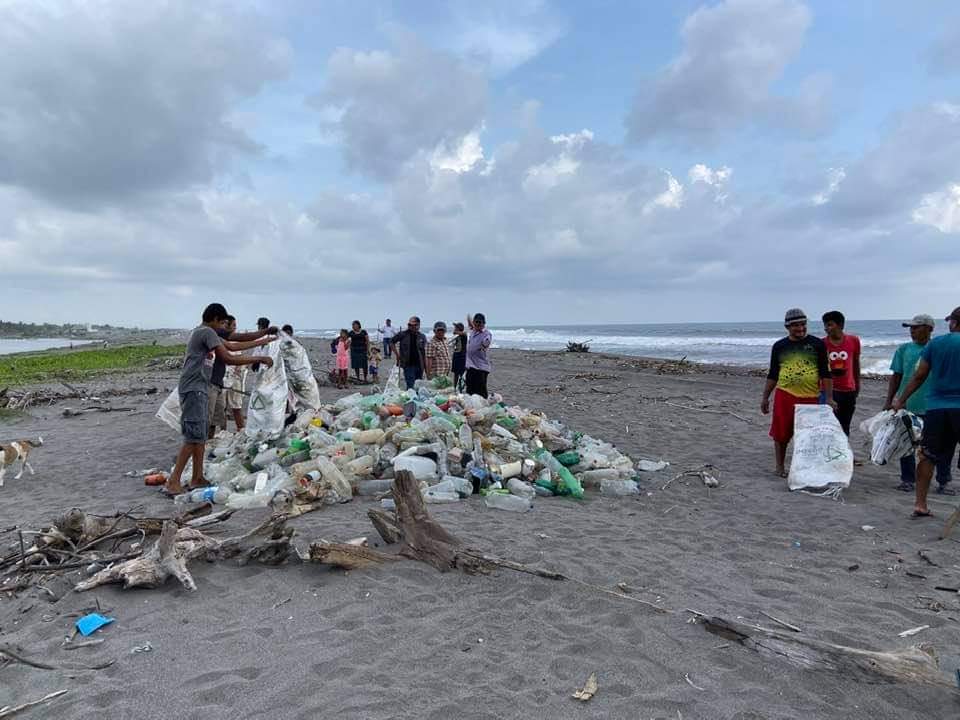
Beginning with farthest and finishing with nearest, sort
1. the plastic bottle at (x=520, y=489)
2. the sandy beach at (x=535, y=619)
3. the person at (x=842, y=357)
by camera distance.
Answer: the person at (x=842, y=357) < the plastic bottle at (x=520, y=489) < the sandy beach at (x=535, y=619)

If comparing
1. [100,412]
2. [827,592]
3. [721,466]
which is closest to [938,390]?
[827,592]

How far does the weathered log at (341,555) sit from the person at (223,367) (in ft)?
9.98

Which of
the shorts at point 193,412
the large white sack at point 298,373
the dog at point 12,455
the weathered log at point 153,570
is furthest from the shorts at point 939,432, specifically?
the dog at point 12,455

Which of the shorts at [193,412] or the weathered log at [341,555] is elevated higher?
the shorts at [193,412]

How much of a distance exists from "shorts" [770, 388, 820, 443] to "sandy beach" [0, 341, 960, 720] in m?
0.77

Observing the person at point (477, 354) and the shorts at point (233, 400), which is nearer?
the shorts at point (233, 400)

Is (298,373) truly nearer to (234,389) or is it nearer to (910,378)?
(234,389)

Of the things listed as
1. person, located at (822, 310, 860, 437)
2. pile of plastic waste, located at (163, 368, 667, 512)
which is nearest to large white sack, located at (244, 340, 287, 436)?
pile of plastic waste, located at (163, 368, 667, 512)

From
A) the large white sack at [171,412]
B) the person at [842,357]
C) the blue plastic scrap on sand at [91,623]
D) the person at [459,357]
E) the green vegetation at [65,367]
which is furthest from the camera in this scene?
the green vegetation at [65,367]

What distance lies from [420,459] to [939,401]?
4428 mm

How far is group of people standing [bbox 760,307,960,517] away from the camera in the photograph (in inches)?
179

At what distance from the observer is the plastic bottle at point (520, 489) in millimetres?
5476

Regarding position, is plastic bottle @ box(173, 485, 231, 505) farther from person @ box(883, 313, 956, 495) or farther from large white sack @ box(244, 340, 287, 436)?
person @ box(883, 313, 956, 495)

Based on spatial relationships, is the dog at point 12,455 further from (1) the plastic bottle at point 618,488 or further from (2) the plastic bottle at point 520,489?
(1) the plastic bottle at point 618,488
